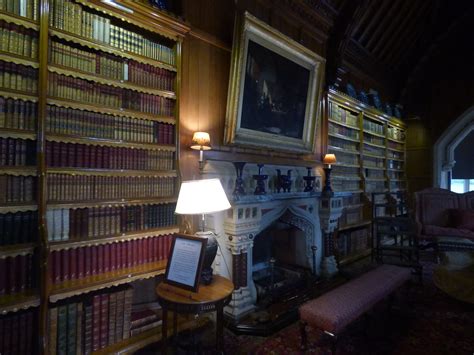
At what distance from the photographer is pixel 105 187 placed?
2.00m

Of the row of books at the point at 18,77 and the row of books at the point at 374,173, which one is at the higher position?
the row of books at the point at 18,77

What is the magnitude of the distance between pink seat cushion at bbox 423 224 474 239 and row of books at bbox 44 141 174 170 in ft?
13.8

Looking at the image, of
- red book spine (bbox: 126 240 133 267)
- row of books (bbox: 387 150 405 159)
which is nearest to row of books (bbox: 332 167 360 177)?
row of books (bbox: 387 150 405 159)

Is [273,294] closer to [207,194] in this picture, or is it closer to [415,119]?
[207,194]

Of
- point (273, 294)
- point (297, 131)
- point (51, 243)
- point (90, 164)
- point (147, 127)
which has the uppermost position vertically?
point (297, 131)

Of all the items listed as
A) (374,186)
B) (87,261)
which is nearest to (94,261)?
(87,261)

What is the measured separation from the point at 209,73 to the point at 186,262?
188cm

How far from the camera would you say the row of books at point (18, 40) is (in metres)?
1.61

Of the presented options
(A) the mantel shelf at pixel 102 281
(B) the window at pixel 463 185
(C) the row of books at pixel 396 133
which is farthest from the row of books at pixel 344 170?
(B) the window at pixel 463 185

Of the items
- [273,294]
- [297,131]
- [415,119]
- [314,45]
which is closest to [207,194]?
[273,294]

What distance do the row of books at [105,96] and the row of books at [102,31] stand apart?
0.31 metres

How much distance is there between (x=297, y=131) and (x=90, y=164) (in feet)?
8.26

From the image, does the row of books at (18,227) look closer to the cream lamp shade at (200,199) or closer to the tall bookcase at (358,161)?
the cream lamp shade at (200,199)

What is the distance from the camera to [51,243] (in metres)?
1.74
